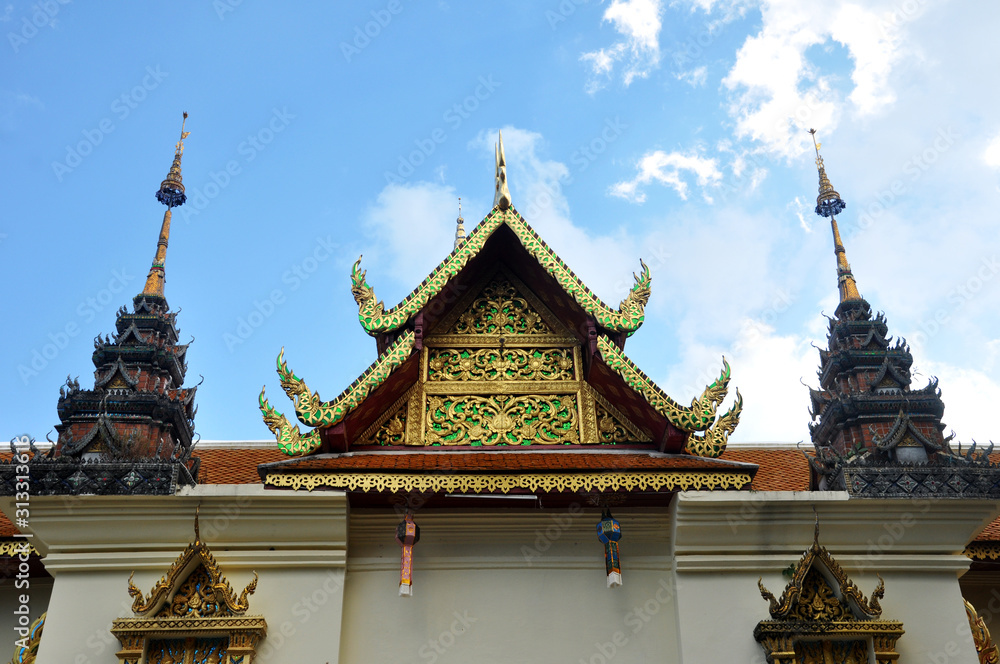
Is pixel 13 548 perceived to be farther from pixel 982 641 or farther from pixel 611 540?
pixel 982 641

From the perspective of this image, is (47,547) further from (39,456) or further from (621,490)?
(621,490)

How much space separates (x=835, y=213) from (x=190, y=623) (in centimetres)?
1958

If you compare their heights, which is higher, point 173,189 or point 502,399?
point 173,189

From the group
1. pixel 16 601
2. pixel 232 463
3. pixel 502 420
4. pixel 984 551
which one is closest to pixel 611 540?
pixel 502 420

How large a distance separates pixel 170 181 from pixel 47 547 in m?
14.6

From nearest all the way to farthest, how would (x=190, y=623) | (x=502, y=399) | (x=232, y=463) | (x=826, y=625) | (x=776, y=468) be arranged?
(x=190, y=623), (x=826, y=625), (x=502, y=399), (x=776, y=468), (x=232, y=463)

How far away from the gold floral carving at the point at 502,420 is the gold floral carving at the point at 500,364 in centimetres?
20

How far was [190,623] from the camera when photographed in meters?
6.12

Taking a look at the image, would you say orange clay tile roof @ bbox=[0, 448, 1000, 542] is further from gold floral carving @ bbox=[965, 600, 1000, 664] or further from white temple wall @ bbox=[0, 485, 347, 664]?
gold floral carving @ bbox=[965, 600, 1000, 664]

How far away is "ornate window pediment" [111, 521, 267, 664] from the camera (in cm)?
608

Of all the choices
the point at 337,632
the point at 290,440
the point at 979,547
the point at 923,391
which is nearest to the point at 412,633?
the point at 337,632

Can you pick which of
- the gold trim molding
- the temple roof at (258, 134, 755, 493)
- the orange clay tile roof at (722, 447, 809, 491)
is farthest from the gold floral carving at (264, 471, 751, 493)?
the gold trim molding

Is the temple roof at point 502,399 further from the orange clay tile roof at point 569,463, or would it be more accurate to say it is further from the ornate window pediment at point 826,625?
the ornate window pediment at point 826,625

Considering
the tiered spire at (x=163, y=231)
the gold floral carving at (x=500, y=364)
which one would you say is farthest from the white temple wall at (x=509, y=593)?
the tiered spire at (x=163, y=231)
